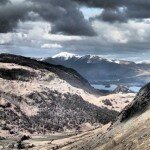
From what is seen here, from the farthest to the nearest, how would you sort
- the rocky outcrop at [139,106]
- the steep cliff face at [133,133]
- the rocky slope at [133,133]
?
1. the rocky outcrop at [139,106]
2. the steep cliff face at [133,133]
3. the rocky slope at [133,133]

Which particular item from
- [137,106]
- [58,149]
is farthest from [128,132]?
[58,149]

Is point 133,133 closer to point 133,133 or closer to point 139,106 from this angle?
point 133,133

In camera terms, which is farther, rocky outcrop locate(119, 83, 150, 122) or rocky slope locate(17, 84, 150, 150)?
rocky outcrop locate(119, 83, 150, 122)

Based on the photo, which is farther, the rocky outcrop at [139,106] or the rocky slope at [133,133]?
the rocky outcrop at [139,106]

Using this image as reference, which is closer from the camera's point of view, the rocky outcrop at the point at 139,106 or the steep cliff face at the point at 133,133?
Result: the steep cliff face at the point at 133,133

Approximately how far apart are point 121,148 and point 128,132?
1401 cm

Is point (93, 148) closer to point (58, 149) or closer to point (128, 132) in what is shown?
point (128, 132)

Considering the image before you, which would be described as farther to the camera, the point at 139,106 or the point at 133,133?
the point at 139,106

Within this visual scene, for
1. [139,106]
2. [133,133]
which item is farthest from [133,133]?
[139,106]

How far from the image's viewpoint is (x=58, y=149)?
196 meters

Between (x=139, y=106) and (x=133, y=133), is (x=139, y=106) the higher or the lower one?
the higher one

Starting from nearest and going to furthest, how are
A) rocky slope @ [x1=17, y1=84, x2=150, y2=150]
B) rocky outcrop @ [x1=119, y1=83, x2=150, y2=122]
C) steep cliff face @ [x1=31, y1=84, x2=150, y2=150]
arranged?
rocky slope @ [x1=17, y1=84, x2=150, y2=150], steep cliff face @ [x1=31, y1=84, x2=150, y2=150], rocky outcrop @ [x1=119, y1=83, x2=150, y2=122]

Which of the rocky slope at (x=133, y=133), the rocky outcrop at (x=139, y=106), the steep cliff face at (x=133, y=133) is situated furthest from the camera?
the rocky outcrop at (x=139, y=106)

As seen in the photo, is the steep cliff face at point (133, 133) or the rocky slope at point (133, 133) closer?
the rocky slope at point (133, 133)
